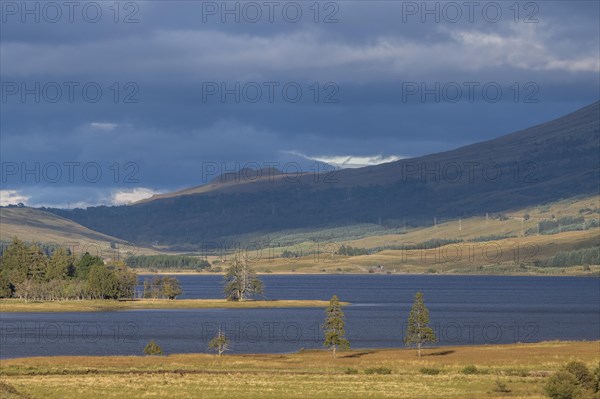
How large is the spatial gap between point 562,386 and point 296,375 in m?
30.8

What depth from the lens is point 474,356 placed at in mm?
125625

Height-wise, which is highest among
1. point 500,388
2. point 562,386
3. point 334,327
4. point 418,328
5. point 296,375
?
point 334,327

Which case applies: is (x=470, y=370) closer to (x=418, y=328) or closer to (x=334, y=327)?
(x=418, y=328)

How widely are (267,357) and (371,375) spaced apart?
29.7m

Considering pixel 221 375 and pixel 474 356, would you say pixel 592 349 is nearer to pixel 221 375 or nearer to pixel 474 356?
pixel 474 356

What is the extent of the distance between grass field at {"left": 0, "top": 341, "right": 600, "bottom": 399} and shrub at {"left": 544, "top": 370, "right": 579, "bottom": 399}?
2.80 m

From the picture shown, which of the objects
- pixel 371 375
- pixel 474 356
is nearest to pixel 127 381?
pixel 371 375

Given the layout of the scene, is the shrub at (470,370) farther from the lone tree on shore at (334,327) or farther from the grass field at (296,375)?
the lone tree on shore at (334,327)

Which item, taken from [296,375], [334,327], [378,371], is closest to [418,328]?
[334,327]

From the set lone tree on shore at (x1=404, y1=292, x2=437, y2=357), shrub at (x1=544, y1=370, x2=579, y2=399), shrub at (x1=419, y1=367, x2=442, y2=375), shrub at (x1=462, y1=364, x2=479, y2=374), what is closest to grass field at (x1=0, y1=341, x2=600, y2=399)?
shrub at (x1=462, y1=364, x2=479, y2=374)

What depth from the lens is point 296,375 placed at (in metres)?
103

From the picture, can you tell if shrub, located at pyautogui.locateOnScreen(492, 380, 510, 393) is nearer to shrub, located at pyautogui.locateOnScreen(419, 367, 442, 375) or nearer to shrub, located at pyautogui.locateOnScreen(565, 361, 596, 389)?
shrub, located at pyautogui.locateOnScreen(565, 361, 596, 389)

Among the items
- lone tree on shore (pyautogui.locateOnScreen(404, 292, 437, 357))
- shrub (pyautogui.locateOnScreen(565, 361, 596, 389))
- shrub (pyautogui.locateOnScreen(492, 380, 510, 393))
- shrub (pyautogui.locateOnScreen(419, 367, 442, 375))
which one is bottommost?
shrub (pyautogui.locateOnScreen(492, 380, 510, 393))

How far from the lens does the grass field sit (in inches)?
3406
